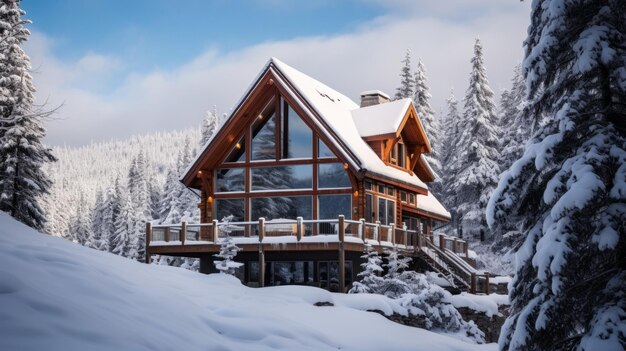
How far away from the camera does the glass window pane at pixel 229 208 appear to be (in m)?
29.2

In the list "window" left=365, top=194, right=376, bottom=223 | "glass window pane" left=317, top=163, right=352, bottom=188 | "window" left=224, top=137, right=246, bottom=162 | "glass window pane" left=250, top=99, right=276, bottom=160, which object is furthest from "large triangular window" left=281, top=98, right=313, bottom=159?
"window" left=365, top=194, right=376, bottom=223

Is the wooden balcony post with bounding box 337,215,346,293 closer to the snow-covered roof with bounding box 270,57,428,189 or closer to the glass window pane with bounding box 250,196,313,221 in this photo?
the snow-covered roof with bounding box 270,57,428,189

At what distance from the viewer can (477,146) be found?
48000 mm

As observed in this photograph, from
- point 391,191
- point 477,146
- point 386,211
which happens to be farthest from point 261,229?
point 477,146

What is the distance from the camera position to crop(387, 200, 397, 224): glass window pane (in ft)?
101

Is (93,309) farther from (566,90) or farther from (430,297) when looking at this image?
(430,297)

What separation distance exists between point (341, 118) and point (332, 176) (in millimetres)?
4167

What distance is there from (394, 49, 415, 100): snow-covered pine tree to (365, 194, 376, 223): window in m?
26.7

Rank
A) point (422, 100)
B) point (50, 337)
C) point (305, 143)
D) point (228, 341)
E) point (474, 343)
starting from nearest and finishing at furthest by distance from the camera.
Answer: point (50, 337) → point (228, 341) → point (474, 343) → point (305, 143) → point (422, 100)

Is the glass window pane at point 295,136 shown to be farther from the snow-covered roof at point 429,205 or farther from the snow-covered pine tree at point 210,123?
the snow-covered pine tree at point 210,123

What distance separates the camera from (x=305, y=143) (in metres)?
28.9

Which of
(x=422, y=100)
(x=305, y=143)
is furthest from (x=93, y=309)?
(x=422, y=100)

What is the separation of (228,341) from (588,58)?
7355 mm

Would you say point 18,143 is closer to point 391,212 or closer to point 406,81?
point 391,212
